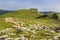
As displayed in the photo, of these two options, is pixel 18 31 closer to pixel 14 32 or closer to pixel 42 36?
pixel 14 32

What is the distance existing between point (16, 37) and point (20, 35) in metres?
0.96

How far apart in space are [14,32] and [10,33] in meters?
0.96

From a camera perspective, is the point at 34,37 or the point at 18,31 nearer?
the point at 34,37

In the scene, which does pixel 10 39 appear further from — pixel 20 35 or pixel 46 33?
pixel 46 33

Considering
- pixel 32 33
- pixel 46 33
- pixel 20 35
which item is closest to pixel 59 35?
pixel 46 33

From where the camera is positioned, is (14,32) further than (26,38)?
Yes

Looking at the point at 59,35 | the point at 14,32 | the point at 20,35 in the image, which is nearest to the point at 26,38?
the point at 20,35

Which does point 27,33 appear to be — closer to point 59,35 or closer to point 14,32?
point 14,32

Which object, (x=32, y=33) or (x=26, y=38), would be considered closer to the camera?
(x=26, y=38)

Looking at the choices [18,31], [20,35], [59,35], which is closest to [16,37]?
[20,35]

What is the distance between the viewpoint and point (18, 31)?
38.1 metres

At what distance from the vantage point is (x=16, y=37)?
34.8m

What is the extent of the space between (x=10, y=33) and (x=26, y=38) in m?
3.63

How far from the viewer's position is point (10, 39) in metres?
34.1
